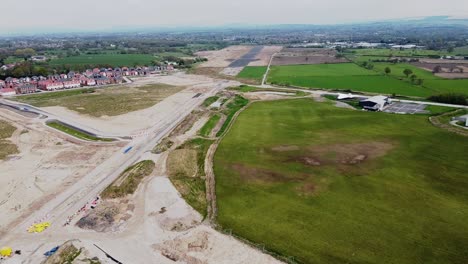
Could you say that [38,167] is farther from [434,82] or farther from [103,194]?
[434,82]

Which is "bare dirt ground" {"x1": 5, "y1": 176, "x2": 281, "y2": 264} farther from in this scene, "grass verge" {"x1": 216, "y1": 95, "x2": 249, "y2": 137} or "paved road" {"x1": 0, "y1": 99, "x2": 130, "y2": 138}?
"paved road" {"x1": 0, "y1": 99, "x2": 130, "y2": 138}

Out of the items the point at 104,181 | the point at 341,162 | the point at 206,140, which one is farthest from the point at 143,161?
the point at 341,162

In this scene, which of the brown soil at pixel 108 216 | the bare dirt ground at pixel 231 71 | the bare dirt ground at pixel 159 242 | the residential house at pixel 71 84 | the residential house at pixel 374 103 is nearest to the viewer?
the bare dirt ground at pixel 159 242

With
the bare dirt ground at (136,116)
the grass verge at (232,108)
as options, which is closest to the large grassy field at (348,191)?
the grass verge at (232,108)

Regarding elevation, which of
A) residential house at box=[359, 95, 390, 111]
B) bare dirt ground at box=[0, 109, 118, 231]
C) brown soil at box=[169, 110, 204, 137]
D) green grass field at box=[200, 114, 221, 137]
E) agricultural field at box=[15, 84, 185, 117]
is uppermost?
residential house at box=[359, 95, 390, 111]

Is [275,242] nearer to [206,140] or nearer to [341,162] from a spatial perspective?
[341,162]

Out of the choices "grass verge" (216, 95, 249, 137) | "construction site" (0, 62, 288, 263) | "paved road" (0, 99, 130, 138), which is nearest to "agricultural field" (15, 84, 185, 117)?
"paved road" (0, 99, 130, 138)

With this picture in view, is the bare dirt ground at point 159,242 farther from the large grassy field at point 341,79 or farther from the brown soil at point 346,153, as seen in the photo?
the large grassy field at point 341,79
